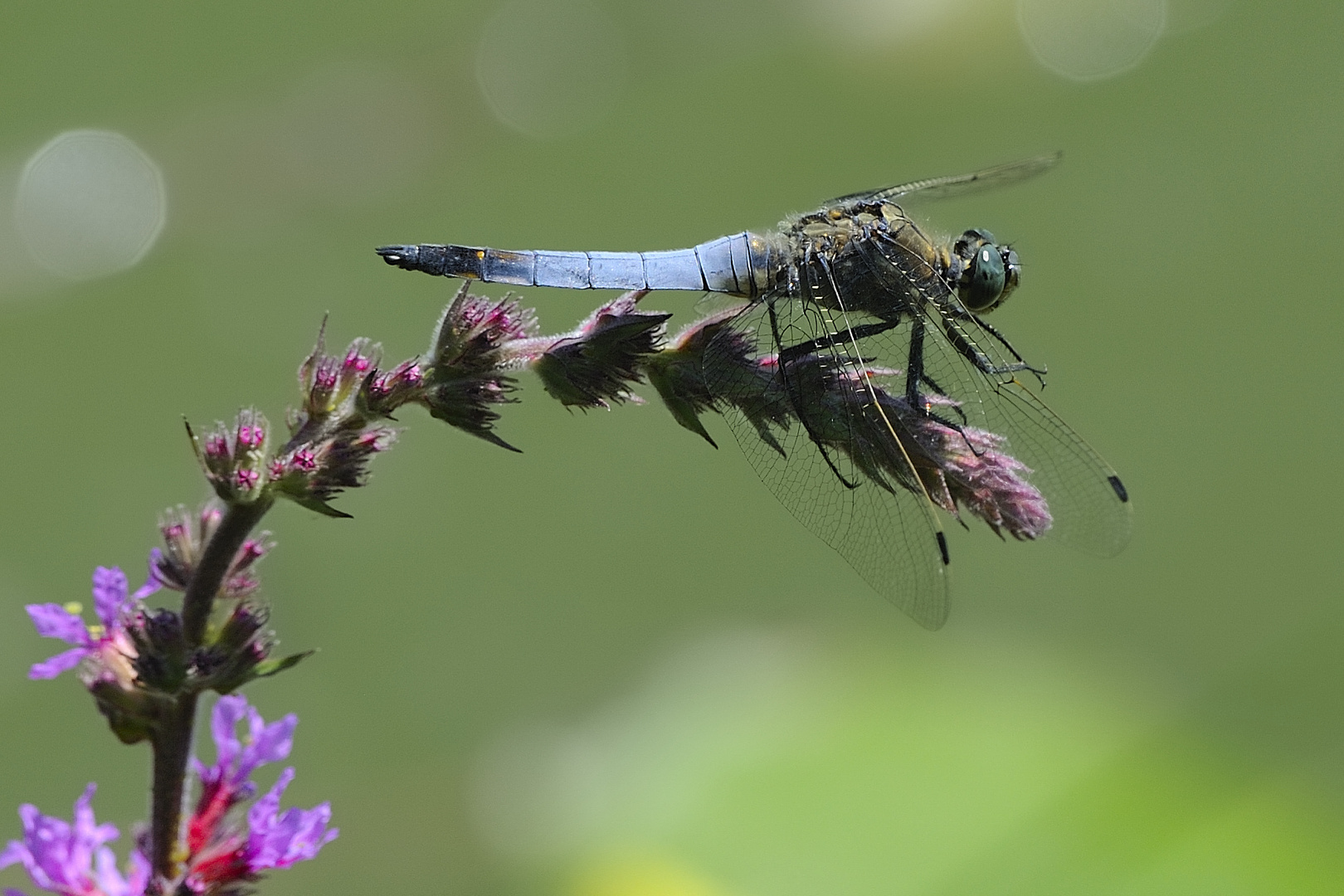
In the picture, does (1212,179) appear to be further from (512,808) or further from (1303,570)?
(512,808)

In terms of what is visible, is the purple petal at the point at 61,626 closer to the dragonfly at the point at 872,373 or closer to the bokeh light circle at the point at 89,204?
the dragonfly at the point at 872,373

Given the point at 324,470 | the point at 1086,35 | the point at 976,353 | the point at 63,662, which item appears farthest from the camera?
the point at 1086,35

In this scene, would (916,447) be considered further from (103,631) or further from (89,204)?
(89,204)

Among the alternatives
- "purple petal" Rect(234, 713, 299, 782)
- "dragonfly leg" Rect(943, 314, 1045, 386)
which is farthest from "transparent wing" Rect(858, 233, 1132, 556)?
"purple petal" Rect(234, 713, 299, 782)

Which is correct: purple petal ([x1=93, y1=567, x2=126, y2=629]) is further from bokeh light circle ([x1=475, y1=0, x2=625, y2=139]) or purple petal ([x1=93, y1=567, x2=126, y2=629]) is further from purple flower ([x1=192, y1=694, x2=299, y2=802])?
bokeh light circle ([x1=475, y1=0, x2=625, y2=139])

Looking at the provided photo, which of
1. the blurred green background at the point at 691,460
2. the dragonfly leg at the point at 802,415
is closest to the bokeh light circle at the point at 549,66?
the blurred green background at the point at 691,460

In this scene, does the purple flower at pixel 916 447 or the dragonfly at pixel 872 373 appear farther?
the dragonfly at pixel 872 373

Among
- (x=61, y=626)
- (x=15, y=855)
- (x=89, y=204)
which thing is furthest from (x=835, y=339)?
(x=89, y=204)
